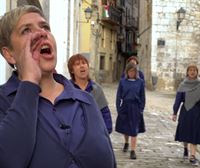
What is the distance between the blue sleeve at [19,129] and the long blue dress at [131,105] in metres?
6.82

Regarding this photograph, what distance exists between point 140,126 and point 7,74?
9.27ft

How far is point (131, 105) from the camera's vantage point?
349 inches

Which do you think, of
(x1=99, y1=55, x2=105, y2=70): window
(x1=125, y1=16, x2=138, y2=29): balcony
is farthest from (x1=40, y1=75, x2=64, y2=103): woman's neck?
(x1=125, y1=16, x2=138, y2=29): balcony

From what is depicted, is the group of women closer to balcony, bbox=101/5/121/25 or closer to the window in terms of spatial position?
balcony, bbox=101/5/121/25

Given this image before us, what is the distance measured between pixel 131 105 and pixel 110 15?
107 ft

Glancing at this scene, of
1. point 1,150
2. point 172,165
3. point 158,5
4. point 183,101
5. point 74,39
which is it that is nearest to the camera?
point 1,150

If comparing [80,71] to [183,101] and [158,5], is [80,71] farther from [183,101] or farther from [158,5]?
[158,5]

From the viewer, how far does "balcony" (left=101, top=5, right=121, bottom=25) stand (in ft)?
125

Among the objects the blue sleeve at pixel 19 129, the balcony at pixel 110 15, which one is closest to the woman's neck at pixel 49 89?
the blue sleeve at pixel 19 129

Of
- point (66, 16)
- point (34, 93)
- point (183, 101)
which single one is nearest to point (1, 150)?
point (34, 93)

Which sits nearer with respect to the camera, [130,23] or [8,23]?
[8,23]

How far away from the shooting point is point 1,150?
1903mm

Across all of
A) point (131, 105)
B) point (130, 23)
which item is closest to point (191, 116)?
point (131, 105)

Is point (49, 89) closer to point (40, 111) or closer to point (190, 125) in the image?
point (40, 111)
